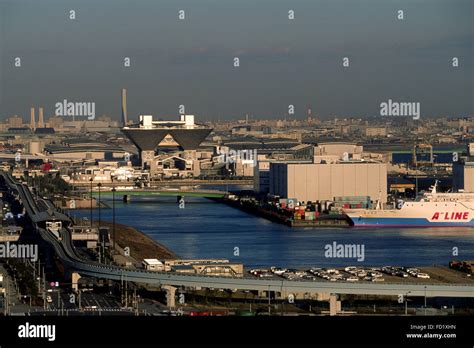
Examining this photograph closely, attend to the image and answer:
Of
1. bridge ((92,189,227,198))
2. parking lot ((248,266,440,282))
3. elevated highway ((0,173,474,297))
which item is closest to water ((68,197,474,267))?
parking lot ((248,266,440,282))

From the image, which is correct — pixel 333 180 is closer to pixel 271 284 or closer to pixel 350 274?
pixel 350 274

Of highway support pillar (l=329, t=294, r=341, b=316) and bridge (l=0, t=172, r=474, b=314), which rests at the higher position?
bridge (l=0, t=172, r=474, b=314)

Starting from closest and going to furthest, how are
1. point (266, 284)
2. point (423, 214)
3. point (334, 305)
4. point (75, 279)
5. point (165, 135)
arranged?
1. point (334, 305)
2. point (266, 284)
3. point (75, 279)
4. point (423, 214)
5. point (165, 135)

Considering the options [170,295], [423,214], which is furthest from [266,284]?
[423,214]

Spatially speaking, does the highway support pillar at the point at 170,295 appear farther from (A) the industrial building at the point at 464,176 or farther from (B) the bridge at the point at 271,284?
(A) the industrial building at the point at 464,176

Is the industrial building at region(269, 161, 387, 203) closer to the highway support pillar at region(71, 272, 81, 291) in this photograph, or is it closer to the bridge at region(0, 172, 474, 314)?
the bridge at region(0, 172, 474, 314)

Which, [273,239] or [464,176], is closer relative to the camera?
[273,239]
